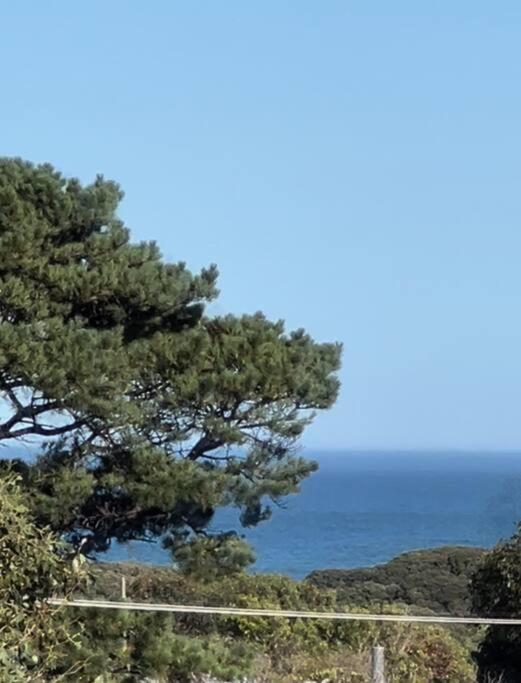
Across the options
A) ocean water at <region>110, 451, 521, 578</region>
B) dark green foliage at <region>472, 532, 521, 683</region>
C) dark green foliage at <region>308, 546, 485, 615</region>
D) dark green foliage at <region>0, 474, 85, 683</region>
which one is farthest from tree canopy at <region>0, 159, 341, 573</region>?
dark green foliage at <region>308, 546, 485, 615</region>

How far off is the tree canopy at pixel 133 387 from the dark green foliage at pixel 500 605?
141 centimetres

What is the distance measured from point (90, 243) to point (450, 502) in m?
73.6

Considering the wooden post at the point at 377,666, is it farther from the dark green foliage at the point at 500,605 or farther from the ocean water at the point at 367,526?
the ocean water at the point at 367,526

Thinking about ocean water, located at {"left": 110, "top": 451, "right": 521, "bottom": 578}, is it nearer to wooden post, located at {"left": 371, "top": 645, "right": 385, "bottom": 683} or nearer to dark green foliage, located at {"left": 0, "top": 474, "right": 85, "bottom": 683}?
wooden post, located at {"left": 371, "top": 645, "right": 385, "bottom": 683}

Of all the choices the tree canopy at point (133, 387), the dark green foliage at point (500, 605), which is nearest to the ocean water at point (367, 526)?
the tree canopy at point (133, 387)

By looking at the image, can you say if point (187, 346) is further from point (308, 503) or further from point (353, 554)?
point (308, 503)

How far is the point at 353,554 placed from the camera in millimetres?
42000

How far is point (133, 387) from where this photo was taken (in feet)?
25.5

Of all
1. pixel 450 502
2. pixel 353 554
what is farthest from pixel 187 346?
pixel 450 502

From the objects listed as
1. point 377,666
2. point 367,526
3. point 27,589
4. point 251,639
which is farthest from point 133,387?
point 367,526

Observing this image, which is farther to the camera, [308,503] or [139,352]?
[308,503]

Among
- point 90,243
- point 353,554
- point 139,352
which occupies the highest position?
point 90,243

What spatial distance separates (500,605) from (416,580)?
14.5 meters

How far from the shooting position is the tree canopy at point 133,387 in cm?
745
